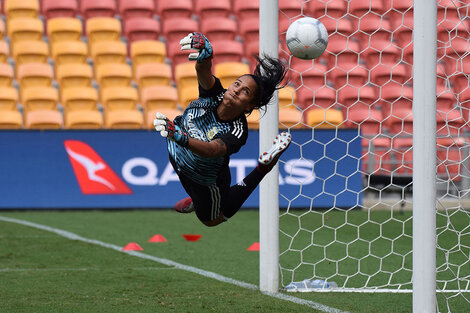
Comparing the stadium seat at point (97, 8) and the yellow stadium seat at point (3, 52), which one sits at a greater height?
the stadium seat at point (97, 8)

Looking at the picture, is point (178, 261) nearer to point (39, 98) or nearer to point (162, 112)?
point (162, 112)

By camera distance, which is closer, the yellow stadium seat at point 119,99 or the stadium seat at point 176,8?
the yellow stadium seat at point 119,99

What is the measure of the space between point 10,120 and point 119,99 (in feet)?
6.39

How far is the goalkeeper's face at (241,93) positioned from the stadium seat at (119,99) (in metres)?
9.32

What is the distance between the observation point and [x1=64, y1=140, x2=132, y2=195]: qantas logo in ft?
39.2

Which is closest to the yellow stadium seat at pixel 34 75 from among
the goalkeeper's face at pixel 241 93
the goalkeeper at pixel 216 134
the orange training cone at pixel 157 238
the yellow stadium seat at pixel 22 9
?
the yellow stadium seat at pixel 22 9

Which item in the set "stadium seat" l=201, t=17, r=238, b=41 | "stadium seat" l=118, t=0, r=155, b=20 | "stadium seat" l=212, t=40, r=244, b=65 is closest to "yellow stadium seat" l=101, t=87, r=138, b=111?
"stadium seat" l=212, t=40, r=244, b=65

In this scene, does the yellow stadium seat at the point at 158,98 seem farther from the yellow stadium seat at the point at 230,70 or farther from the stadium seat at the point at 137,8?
the stadium seat at the point at 137,8

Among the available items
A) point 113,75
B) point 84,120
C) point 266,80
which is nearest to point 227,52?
point 113,75

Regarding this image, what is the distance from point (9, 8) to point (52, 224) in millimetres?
6979

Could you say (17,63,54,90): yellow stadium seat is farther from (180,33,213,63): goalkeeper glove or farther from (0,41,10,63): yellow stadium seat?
(180,33,213,63): goalkeeper glove

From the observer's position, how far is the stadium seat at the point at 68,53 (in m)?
15.0

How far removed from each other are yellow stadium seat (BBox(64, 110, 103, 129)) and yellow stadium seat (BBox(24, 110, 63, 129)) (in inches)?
7.3

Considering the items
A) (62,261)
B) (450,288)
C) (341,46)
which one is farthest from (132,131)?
(450,288)
